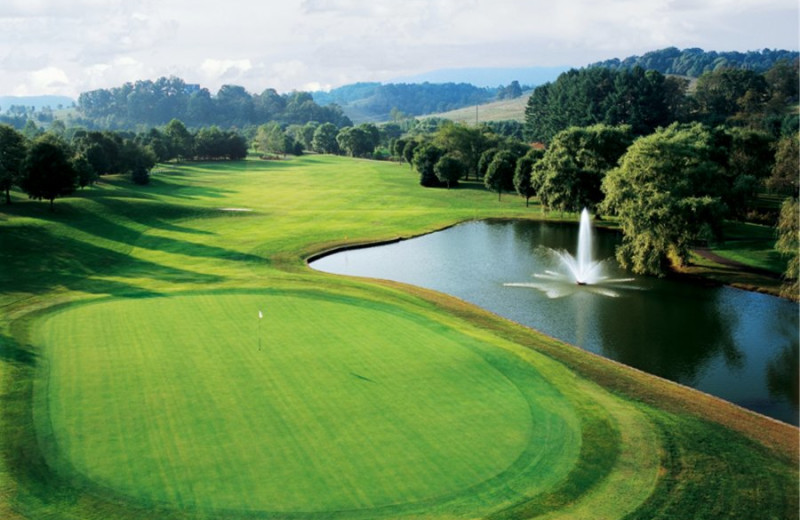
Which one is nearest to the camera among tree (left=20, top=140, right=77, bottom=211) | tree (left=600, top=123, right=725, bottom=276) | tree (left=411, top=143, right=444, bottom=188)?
tree (left=600, top=123, right=725, bottom=276)

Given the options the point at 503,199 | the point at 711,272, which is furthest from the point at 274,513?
the point at 503,199

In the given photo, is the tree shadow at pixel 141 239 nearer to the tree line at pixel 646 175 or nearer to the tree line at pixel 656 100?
the tree line at pixel 646 175

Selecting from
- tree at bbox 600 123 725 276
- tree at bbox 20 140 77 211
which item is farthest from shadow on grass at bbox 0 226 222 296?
tree at bbox 600 123 725 276

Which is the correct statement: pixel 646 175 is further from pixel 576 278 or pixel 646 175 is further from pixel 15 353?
pixel 15 353

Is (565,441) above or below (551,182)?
below

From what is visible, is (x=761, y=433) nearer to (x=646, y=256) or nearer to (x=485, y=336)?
(x=485, y=336)

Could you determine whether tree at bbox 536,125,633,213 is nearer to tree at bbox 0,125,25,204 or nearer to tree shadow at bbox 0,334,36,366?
tree at bbox 0,125,25,204
